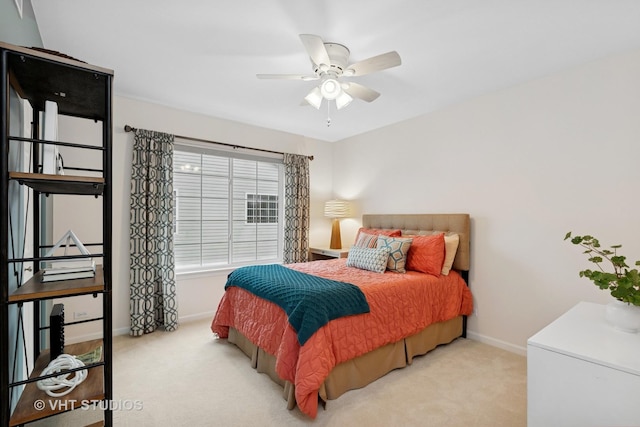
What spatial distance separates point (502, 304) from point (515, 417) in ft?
4.17

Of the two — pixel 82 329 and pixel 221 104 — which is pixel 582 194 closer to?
pixel 221 104

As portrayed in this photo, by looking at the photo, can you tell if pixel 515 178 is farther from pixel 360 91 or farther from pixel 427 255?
pixel 360 91

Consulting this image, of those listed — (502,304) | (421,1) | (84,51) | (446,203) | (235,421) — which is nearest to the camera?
(421,1)

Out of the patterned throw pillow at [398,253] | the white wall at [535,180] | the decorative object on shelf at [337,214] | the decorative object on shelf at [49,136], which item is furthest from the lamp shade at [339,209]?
the decorative object on shelf at [49,136]

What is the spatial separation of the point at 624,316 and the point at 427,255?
63.3 inches

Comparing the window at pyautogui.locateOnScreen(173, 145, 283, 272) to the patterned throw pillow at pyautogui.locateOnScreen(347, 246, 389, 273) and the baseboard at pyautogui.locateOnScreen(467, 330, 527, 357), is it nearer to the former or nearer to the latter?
the patterned throw pillow at pyautogui.locateOnScreen(347, 246, 389, 273)

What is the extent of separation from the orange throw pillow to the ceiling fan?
1566mm

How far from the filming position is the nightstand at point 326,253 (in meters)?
4.17

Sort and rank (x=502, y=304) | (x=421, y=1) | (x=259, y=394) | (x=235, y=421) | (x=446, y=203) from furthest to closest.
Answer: (x=446, y=203) < (x=502, y=304) < (x=259, y=394) < (x=235, y=421) < (x=421, y=1)

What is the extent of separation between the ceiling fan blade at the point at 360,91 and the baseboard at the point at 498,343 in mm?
2665

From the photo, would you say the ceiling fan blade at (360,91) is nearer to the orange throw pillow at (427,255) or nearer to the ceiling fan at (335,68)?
the ceiling fan at (335,68)

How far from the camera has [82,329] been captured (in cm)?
313

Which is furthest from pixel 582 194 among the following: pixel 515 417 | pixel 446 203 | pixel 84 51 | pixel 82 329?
pixel 82 329

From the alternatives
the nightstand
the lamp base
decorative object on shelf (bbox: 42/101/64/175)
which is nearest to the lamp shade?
the lamp base
